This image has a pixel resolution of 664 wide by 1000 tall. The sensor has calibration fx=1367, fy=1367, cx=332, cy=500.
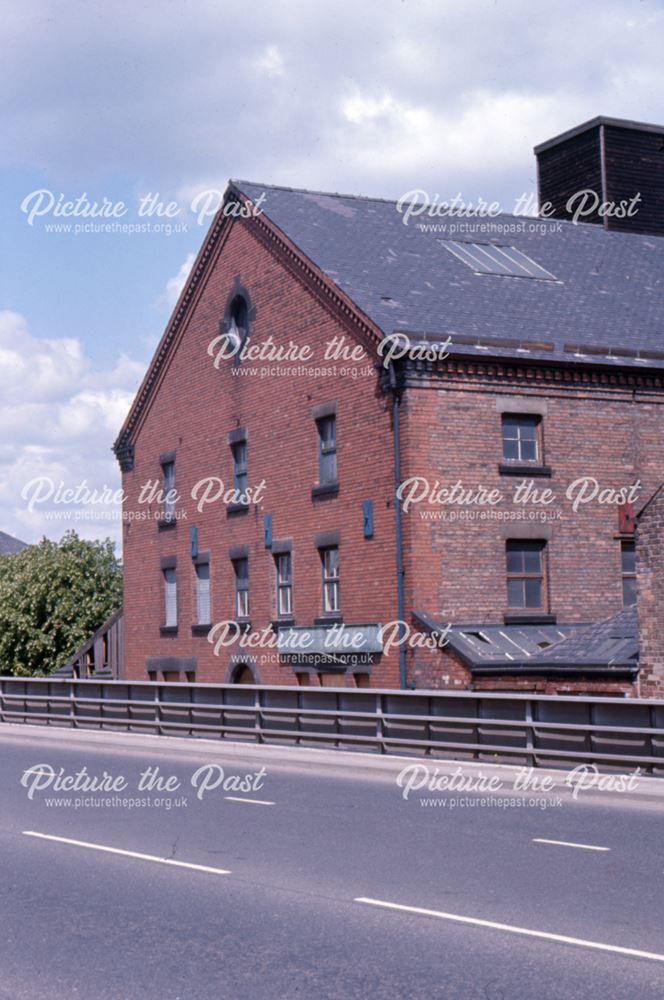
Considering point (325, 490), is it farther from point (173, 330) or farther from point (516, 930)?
point (516, 930)

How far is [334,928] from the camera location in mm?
8656

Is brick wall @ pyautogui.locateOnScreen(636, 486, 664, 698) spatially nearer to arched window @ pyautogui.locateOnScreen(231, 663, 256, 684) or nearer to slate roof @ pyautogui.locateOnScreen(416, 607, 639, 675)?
slate roof @ pyautogui.locateOnScreen(416, 607, 639, 675)

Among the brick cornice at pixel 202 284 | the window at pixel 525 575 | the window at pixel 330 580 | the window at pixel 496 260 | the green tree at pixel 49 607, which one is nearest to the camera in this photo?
the window at pixel 525 575

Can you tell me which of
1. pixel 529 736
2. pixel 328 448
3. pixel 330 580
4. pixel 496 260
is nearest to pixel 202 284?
pixel 496 260

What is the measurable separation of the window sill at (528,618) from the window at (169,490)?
1200cm

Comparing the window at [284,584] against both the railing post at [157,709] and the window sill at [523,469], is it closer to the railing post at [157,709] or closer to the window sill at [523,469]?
the railing post at [157,709]

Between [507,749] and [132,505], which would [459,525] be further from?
[132,505]

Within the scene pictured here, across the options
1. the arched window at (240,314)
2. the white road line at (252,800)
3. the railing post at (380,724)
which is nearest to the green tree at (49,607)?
the arched window at (240,314)

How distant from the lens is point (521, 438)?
2933cm

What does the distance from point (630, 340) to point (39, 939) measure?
24856mm

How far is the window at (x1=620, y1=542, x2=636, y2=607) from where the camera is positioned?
98.4ft

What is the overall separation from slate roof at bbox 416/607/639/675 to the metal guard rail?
293 centimetres

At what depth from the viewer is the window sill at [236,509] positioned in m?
33.8

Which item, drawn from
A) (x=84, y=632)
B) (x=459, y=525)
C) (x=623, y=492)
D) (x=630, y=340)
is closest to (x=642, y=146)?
(x=630, y=340)
